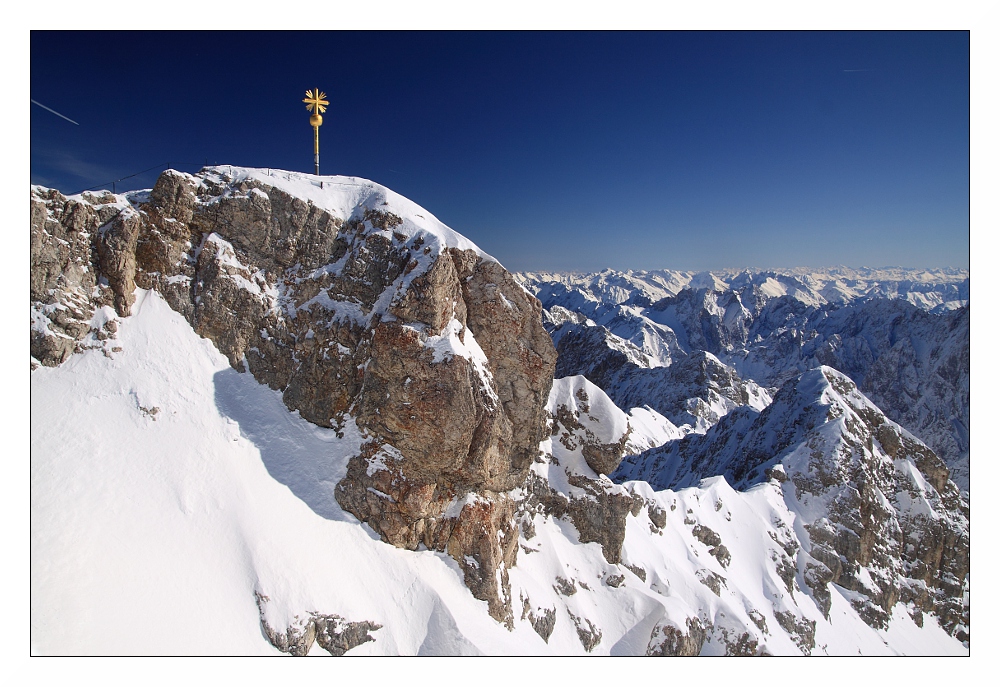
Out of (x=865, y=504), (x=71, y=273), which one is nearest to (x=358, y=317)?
(x=71, y=273)

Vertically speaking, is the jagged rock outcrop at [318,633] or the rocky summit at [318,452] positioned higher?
the rocky summit at [318,452]

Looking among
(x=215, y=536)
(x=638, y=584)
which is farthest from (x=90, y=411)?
(x=638, y=584)

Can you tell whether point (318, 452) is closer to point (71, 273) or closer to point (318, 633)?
point (318, 633)

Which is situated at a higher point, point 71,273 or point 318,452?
point 71,273

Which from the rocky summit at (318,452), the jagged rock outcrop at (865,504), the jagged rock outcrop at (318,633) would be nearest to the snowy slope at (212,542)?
the rocky summit at (318,452)

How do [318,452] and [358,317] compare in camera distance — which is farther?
[358,317]

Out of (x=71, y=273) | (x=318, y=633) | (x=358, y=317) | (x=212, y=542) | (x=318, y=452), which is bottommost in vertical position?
(x=318, y=633)

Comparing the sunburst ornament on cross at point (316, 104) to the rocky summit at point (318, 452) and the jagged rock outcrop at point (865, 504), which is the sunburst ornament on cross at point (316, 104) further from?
the jagged rock outcrop at point (865, 504)
